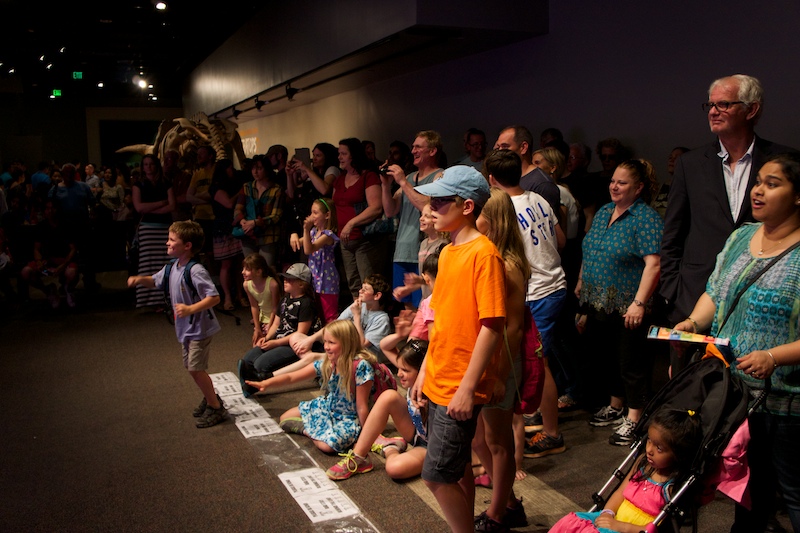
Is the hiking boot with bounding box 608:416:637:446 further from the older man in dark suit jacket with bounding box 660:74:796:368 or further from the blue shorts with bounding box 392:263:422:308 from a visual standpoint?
the blue shorts with bounding box 392:263:422:308

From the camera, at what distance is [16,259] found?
8477mm

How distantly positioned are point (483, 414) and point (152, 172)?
6.02 meters

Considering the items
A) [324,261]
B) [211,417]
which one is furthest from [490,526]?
[324,261]

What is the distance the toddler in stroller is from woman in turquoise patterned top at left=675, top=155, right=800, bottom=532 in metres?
0.10

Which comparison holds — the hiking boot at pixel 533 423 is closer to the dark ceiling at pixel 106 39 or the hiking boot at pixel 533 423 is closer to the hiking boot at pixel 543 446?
the hiking boot at pixel 543 446

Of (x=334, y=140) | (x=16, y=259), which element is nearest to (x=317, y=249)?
(x=16, y=259)

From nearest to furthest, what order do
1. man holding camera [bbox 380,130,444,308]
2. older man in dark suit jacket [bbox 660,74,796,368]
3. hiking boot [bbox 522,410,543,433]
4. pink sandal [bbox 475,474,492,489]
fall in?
older man in dark suit jacket [bbox 660,74,796,368]
pink sandal [bbox 475,474,492,489]
hiking boot [bbox 522,410,543,433]
man holding camera [bbox 380,130,444,308]

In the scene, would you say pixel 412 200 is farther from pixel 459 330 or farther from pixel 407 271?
pixel 459 330

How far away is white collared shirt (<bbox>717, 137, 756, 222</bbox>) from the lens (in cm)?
282

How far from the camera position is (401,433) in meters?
3.73

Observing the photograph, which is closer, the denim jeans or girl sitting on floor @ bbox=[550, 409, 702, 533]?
girl sitting on floor @ bbox=[550, 409, 702, 533]

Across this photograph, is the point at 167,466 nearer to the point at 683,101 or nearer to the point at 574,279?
the point at 574,279

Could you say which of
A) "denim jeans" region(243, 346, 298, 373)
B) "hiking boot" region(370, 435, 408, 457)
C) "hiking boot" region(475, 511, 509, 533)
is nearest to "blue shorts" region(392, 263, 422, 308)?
"denim jeans" region(243, 346, 298, 373)

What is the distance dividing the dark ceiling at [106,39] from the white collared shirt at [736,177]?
9.78 m
